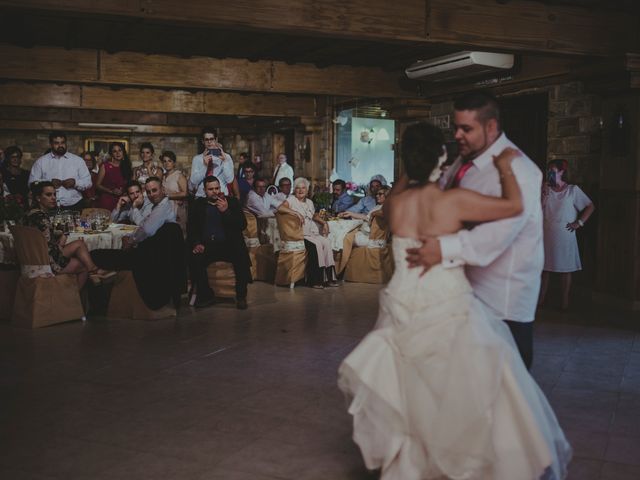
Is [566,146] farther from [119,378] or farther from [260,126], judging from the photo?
[260,126]

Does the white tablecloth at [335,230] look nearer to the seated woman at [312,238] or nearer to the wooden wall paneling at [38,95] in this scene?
the seated woman at [312,238]

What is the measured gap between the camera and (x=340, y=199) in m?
9.90

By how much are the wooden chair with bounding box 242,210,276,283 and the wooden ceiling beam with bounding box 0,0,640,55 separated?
131 inches

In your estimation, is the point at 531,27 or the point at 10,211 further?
the point at 531,27

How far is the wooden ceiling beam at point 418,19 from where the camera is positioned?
5.13m

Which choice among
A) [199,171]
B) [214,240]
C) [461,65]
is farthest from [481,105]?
[461,65]

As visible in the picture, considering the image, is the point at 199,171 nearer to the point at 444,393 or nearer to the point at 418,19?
the point at 418,19

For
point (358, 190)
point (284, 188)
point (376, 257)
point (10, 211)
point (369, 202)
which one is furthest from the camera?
point (358, 190)

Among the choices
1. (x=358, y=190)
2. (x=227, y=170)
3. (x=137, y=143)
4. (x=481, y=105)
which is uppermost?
Result: (x=137, y=143)

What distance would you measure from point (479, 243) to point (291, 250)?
215 inches

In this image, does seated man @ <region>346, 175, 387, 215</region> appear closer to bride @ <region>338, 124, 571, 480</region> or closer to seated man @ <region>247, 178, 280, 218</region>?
seated man @ <region>247, 178, 280, 218</region>

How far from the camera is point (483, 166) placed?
2.70 m

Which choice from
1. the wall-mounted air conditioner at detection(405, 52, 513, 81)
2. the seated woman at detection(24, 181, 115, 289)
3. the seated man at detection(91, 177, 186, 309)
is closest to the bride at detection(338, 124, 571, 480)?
the seated man at detection(91, 177, 186, 309)

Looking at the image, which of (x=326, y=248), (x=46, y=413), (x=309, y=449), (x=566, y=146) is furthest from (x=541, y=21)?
(x=46, y=413)
